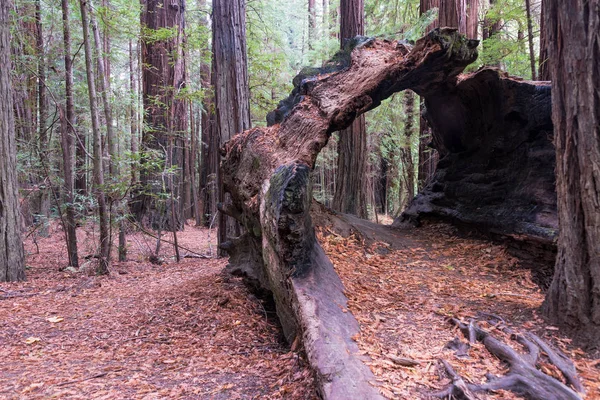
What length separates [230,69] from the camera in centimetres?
619

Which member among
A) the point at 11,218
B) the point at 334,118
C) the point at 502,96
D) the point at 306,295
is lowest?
the point at 306,295

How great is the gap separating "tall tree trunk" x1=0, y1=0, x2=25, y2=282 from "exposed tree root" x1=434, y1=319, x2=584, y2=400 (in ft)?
20.8

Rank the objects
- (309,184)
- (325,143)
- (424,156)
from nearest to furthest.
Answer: (309,184) < (325,143) < (424,156)

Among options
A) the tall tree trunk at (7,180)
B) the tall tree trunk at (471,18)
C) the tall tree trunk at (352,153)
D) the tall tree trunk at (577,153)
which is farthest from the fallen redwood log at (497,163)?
the tall tree trunk at (7,180)

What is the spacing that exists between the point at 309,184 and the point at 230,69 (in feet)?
11.6

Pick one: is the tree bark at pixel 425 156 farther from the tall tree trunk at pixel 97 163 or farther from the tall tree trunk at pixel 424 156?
the tall tree trunk at pixel 97 163

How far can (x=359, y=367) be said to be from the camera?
243 centimetres

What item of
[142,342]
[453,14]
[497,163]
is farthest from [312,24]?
[142,342]

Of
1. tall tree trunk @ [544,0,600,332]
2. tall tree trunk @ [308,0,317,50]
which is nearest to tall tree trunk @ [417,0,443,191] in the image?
tall tree trunk @ [544,0,600,332]

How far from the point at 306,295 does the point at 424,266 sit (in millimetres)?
2453

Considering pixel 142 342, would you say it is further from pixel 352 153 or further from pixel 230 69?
pixel 352 153

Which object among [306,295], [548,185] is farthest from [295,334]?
[548,185]

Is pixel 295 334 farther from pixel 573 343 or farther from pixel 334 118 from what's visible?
pixel 334 118

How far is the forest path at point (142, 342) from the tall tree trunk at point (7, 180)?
1.51ft
